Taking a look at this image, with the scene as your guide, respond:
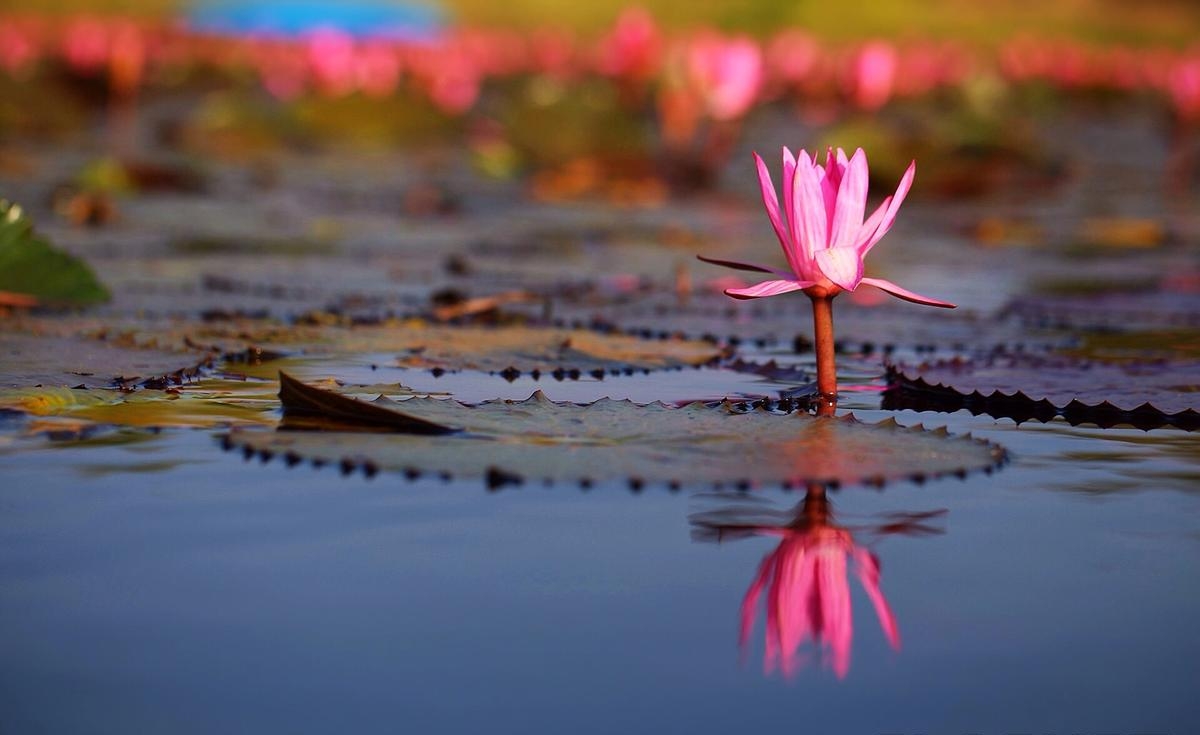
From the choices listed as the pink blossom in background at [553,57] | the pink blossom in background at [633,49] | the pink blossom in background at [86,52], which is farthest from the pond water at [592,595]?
the pink blossom in background at [553,57]

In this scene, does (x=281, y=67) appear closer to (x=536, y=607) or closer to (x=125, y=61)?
(x=125, y=61)

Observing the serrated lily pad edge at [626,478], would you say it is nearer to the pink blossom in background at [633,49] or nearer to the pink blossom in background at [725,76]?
the pink blossom in background at [725,76]

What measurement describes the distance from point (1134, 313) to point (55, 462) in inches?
97.8

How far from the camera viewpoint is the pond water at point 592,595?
114cm

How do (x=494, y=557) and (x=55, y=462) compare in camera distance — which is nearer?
(x=494, y=557)

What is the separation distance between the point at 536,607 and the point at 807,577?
0.25 meters

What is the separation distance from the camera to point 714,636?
1.29 meters

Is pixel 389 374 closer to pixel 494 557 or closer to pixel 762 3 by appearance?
pixel 494 557

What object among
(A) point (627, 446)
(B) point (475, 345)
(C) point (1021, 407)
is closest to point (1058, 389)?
(C) point (1021, 407)

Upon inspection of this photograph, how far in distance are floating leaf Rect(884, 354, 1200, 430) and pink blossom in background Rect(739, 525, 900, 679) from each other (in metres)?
0.79

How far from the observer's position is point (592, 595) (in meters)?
1.39

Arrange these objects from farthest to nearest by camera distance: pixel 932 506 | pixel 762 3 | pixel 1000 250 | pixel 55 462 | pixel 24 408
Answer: pixel 762 3 < pixel 1000 250 < pixel 24 408 < pixel 55 462 < pixel 932 506

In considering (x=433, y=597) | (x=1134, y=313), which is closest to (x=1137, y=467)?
(x=433, y=597)

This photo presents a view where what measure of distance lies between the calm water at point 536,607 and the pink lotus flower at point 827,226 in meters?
0.32
